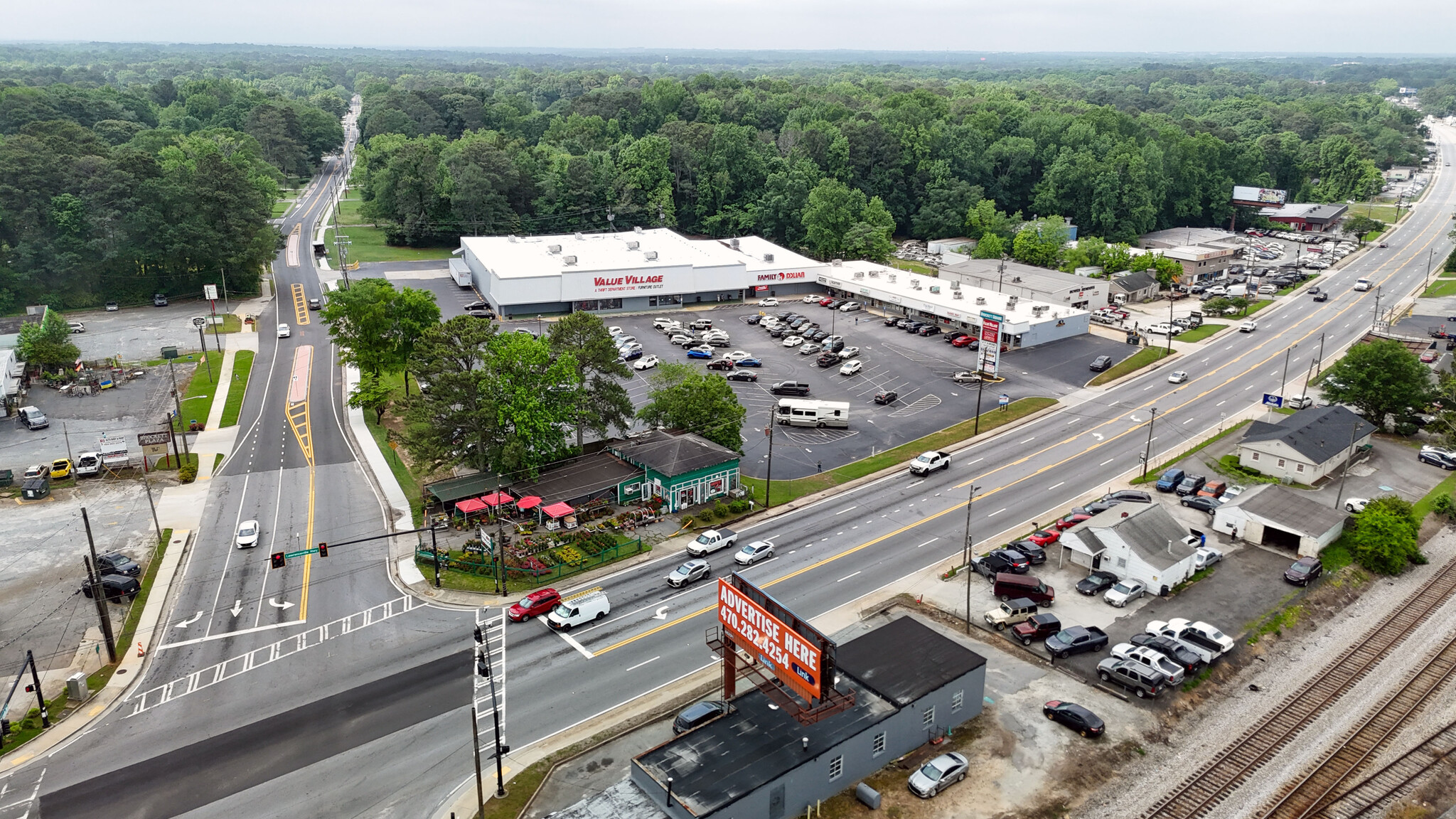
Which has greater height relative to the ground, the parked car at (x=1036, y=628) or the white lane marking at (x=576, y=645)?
the parked car at (x=1036, y=628)

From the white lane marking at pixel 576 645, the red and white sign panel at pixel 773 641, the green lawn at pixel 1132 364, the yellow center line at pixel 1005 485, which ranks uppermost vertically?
the red and white sign panel at pixel 773 641

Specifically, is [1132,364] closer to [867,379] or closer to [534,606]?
[867,379]

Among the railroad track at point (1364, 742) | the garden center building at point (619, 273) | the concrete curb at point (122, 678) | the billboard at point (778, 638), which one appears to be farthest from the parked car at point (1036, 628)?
the garden center building at point (619, 273)

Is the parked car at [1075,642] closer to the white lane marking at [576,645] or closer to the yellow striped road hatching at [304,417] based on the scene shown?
the white lane marking at [576,645]

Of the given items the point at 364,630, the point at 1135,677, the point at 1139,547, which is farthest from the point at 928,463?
the point at 364,630

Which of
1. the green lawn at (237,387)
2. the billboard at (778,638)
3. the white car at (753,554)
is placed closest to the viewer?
the billboard at (778,638)

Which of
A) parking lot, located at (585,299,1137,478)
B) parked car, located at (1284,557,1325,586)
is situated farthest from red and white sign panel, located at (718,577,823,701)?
parked car, located at (1284,557,1325,586)

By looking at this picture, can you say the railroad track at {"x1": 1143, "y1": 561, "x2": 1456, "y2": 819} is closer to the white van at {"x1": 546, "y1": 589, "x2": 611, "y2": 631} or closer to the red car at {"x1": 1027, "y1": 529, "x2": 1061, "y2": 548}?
the red car at {"x1": 1027, "y1": 529, "x2": 1061, "y2": 548}
